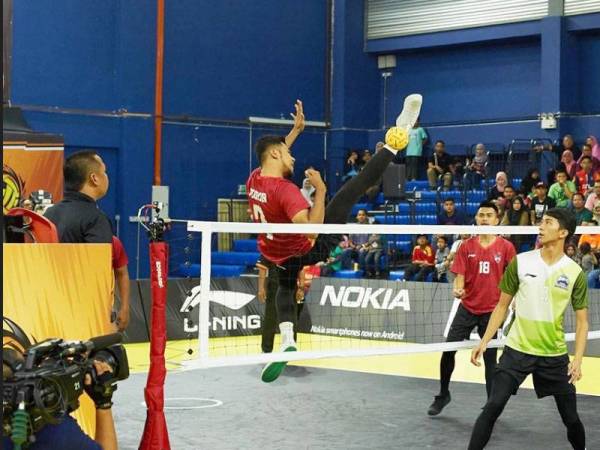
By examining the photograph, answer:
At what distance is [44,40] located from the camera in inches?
948

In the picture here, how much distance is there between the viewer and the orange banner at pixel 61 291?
659 centimetres

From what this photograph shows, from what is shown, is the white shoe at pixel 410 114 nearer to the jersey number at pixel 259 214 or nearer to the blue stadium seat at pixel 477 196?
the jersey number at pixel 259 214

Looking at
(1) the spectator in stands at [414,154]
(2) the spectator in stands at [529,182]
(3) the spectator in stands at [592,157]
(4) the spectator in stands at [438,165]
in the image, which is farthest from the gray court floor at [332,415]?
(1) the spectator in stands at [414,154]

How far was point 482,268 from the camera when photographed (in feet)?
34.7

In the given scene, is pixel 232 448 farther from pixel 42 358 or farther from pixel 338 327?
pixel 338 327

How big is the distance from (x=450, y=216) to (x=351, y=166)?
6322 mm

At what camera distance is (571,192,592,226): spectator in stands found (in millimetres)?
18891

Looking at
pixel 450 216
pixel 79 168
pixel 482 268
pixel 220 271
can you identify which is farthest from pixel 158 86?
pixel 79 168

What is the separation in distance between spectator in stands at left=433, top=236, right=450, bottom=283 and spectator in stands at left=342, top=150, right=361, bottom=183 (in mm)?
6456

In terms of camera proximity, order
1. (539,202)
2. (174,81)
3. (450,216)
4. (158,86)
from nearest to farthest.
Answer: (539,202) < (450,216) < (158,86) < (174,81)

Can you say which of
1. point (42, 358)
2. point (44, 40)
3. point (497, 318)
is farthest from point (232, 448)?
point (44, 40)

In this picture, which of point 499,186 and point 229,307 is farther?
point 499,186

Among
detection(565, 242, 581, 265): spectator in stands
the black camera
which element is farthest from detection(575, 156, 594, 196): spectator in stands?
the black camera

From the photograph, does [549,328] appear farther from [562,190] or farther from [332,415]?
[562,190]
